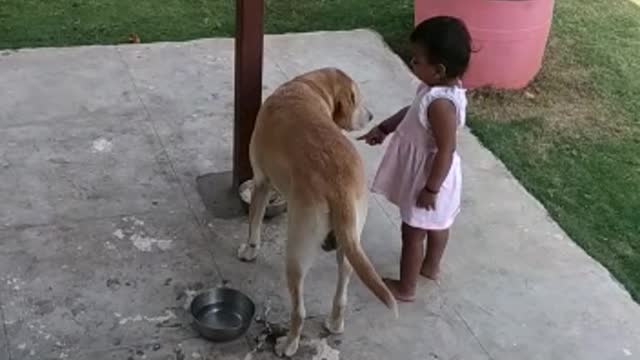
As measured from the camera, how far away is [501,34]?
217 inches

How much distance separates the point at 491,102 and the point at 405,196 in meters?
2.00

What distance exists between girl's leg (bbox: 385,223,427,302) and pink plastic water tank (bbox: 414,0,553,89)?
1.95m

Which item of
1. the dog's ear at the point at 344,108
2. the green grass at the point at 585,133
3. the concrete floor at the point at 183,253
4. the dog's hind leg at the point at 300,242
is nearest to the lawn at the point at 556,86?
the green grass at the point at 585,133

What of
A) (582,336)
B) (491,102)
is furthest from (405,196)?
(491,102)

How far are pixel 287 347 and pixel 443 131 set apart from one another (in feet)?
3.10

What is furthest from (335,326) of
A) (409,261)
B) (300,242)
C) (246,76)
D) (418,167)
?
(246,76)

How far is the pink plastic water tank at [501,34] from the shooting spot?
5441 millimetres

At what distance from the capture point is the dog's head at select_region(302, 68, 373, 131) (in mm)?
3801

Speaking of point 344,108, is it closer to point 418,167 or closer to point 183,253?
point 418,167

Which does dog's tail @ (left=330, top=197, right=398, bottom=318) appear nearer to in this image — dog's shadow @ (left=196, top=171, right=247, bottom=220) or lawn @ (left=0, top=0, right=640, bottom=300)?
dog's shadow @ (left=196, top=171, right=247, bottom=220)

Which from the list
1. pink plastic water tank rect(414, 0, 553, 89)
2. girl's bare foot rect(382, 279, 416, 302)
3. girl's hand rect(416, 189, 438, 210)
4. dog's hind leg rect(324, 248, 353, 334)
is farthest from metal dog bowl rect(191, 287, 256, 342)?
pink plastic water tank rect(414, 0, 553, 89)

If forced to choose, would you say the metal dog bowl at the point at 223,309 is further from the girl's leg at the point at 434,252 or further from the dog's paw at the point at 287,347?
the girl's leg at the point at 434,252

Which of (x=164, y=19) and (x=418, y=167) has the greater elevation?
(x=418, y=167)

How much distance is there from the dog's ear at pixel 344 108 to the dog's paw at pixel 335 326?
0.77 meters
